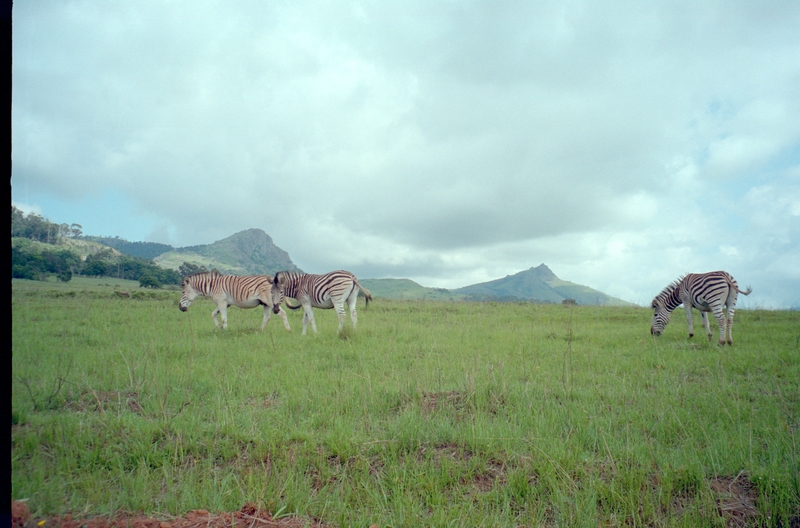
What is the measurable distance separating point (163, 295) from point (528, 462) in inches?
1026

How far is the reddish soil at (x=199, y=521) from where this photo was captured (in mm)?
2715

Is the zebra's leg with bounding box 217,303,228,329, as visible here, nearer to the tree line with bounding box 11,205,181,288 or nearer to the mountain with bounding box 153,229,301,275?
the tree line with bounding box 11,205,181,288

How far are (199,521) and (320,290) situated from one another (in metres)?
12.0

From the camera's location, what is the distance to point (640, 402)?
6.18 meters

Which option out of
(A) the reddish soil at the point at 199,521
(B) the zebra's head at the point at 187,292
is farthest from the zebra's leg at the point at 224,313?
(A) the reddish soil at the point at 199,521

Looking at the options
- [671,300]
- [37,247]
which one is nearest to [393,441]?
[37,247]

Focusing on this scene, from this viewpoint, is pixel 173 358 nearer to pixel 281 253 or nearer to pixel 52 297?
pixel 52 297

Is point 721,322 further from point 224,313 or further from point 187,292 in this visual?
point 187,292

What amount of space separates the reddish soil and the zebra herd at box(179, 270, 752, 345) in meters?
9.92

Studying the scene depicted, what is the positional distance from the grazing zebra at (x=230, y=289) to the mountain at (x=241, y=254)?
36.6m

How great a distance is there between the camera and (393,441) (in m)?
4.61

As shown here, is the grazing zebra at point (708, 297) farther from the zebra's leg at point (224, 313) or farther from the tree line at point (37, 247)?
the tree line at point (37, 247)

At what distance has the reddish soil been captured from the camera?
8.91 feet

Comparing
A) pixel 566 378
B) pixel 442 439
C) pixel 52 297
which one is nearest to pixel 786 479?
pixel 442 439
